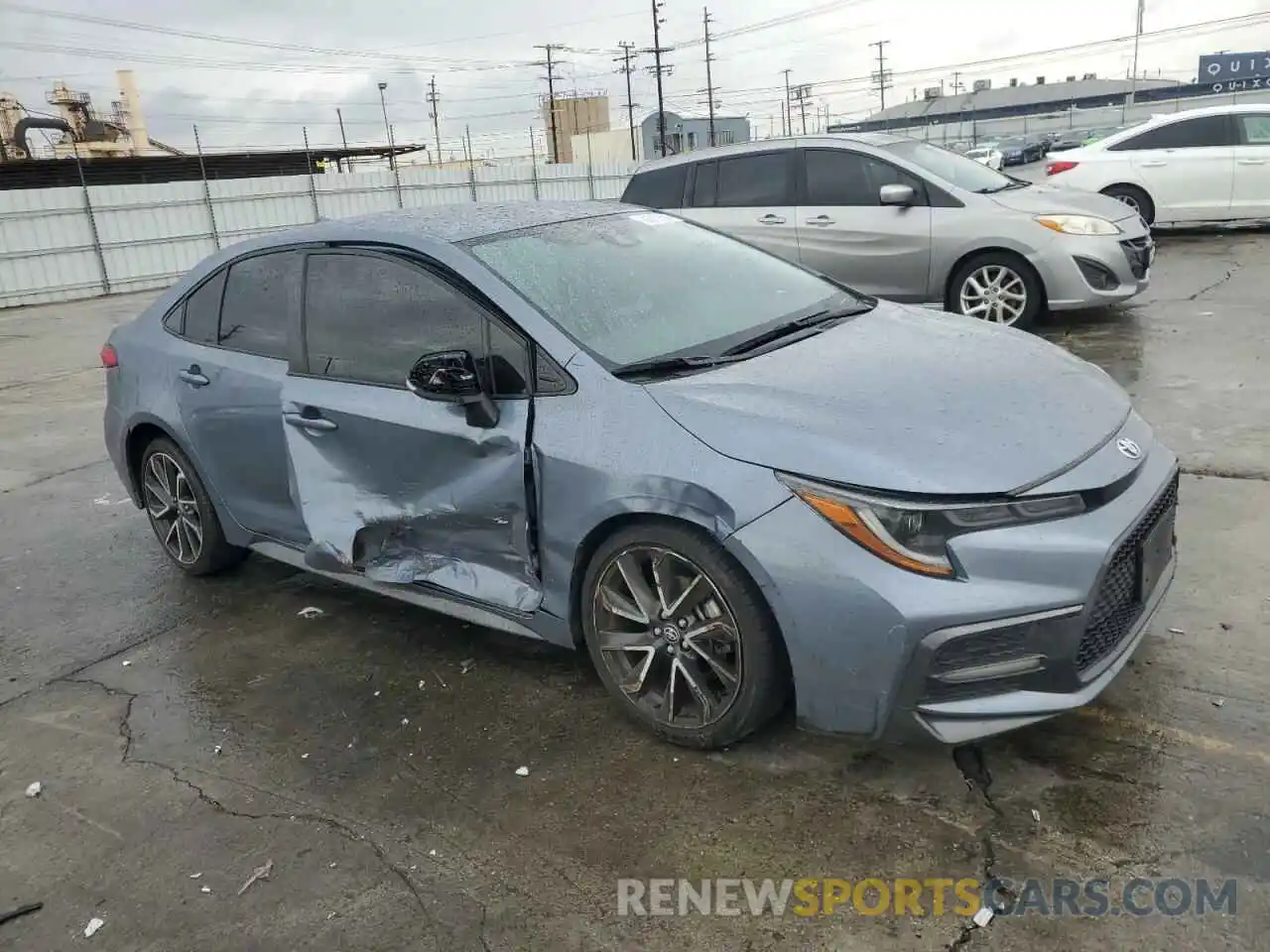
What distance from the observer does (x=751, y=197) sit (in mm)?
8727

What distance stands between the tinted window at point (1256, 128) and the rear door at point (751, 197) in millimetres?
7135

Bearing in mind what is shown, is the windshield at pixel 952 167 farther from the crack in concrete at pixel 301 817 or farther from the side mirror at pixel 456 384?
the crack in concrete at pixel 301 817

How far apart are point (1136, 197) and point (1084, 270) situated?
6.45 metres

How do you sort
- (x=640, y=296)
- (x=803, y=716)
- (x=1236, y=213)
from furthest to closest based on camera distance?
(x=1236, y=213), (x=640, y=296), (x=803, y=716)

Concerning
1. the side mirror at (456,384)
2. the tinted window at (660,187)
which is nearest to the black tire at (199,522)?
the side mirror at (456,384)

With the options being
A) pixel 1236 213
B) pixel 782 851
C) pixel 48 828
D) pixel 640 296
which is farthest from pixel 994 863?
pixel 1236 213

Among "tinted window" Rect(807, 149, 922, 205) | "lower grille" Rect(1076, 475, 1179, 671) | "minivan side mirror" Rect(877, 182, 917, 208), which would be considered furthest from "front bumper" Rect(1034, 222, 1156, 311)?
"lower grille" Rect(1076, 475, 1179, 671)

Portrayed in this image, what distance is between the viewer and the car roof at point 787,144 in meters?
8.29

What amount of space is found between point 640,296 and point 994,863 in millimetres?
2096

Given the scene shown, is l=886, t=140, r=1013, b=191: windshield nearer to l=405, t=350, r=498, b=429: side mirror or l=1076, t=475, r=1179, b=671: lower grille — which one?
l=1076, t=475, r=1179, b=671: lower grille

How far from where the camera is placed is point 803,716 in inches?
106

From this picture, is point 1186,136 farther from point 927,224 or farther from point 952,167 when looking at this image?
point 927,224

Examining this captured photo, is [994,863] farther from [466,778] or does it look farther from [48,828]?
[48,828]

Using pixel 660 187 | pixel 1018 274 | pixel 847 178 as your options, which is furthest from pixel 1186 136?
pixel 660 187
